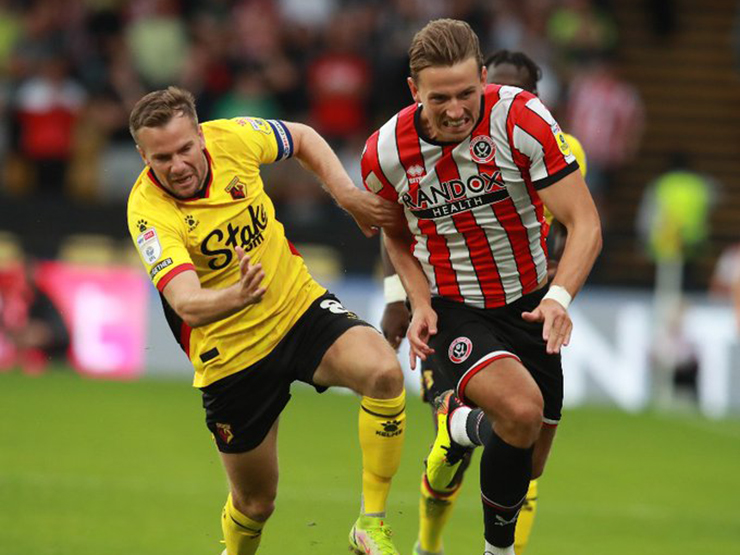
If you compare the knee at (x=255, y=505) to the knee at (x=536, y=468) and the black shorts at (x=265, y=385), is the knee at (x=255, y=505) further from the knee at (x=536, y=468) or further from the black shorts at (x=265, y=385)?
the knee at (x=536, y=468)

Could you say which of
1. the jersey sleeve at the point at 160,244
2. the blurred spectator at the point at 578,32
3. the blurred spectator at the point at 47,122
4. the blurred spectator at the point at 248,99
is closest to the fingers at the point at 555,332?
the jersey sleeve at the point at 160,244

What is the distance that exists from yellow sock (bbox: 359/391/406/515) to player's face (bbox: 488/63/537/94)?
169 centimetres

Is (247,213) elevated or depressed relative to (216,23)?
elevated

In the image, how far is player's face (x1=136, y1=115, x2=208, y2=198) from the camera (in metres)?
6.28

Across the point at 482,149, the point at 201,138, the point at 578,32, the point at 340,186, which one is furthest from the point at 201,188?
the point at 578,32

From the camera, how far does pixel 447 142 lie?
635cm

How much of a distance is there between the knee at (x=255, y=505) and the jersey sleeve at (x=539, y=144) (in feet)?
6.64

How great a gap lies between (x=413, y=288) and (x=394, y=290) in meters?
0.80

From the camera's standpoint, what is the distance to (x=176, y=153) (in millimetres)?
6336

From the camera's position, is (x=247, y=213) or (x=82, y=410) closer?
(x=247, y=213)

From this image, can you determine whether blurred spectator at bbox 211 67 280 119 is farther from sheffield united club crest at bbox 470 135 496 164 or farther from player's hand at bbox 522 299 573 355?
player's hand at bbox 522 299 573 355

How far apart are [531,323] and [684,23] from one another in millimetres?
15355

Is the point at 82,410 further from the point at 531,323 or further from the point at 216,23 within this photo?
the point at 531,323

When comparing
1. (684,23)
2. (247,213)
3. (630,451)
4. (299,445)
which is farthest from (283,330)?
(684,23)
